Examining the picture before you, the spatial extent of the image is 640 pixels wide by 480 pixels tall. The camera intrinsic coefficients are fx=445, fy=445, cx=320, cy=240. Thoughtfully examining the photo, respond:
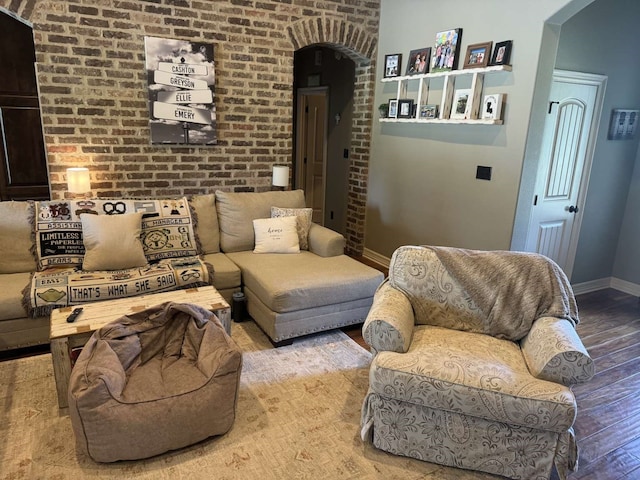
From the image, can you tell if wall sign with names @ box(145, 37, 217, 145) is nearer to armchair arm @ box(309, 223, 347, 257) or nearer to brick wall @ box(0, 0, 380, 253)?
brick wall @ box(0, 0, 380, 253)

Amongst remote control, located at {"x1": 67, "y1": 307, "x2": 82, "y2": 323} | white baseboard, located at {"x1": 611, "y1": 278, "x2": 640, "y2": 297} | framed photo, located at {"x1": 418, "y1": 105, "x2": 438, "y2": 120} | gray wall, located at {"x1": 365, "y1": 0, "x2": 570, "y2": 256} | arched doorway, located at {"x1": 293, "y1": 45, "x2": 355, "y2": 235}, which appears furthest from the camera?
arched doorway, located at {"x1": 293, "y1": 45, "x2": 355, "y2": 235}

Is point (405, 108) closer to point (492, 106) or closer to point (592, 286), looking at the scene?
point (492, 106)

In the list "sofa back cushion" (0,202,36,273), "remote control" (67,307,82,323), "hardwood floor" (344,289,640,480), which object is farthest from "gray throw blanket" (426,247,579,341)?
"sofa back cushion" (0,202,36,273)

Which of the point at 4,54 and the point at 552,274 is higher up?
the point at 4,54

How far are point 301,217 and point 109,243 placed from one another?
4.97 feet

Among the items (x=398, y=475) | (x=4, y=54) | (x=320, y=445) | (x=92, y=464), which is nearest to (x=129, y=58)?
(x=4, y=54)

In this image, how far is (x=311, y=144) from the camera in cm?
650

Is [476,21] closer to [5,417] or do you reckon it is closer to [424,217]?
[424,217]

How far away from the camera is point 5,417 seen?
7.34 ft

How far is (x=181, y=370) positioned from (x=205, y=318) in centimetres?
29

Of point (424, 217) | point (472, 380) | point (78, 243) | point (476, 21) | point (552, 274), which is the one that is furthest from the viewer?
point (424, 217)

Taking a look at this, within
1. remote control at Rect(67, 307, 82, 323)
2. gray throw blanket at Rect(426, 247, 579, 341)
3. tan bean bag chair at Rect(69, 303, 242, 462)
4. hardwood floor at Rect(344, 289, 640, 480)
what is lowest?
hardwood floor at Rect(344, 289, 640, 480)

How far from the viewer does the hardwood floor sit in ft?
6.97

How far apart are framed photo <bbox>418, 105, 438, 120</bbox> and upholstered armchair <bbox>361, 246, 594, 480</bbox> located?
1.87 m
